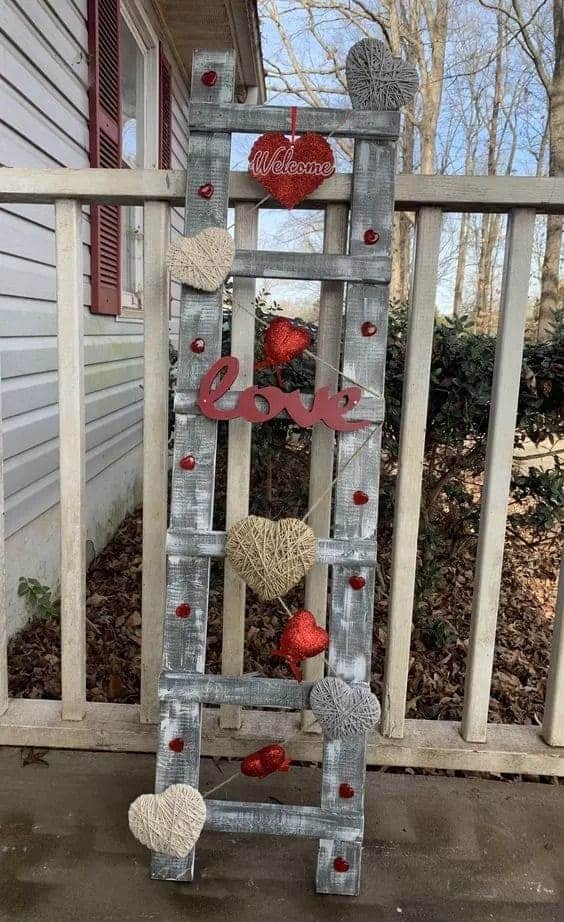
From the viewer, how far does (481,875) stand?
4.95ft

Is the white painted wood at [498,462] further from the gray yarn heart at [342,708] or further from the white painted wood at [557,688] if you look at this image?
the gray yarn heart at [342,708]

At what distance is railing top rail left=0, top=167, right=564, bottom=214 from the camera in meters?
1.54

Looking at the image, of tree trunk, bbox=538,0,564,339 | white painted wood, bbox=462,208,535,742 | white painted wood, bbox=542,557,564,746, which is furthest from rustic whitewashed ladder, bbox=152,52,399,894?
tree trunk, bbox=538,0,564,339

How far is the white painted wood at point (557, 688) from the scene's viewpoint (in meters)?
1.78

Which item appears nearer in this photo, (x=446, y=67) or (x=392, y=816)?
(x=392, y=816)

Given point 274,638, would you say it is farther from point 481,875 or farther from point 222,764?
point 481,875

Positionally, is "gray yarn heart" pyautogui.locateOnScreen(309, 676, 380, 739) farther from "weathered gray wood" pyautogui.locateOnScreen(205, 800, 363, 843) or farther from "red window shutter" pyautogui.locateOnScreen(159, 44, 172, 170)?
"red window shutter" pyautogui.locateOnScreen(159, 44, 172, 170)

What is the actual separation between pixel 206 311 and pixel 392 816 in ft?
4.43

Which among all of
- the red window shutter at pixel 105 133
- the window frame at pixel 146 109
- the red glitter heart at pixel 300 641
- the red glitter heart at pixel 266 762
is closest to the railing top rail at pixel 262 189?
Answer: the red glitter heart at pixel 300 641

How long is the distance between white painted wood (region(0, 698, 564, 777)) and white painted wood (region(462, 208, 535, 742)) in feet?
0.21

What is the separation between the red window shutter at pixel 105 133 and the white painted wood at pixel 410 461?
2.63 m

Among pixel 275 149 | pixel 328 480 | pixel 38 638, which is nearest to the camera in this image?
pixel 275 149

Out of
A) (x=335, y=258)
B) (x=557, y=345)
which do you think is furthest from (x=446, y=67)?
(x=335, y=258)

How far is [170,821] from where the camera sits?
1421 millimetres
